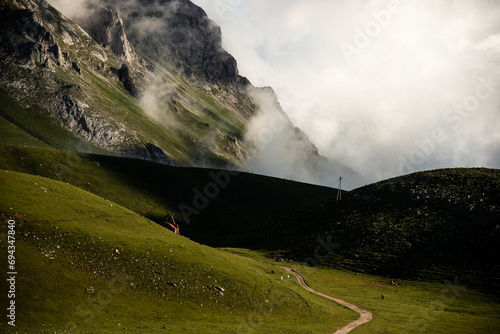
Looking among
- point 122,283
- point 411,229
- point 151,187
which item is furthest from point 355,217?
point 151,187

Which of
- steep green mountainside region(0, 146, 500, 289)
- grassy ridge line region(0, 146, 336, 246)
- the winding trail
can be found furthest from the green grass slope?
grassy ridge line region(0, 146, 336, 246)

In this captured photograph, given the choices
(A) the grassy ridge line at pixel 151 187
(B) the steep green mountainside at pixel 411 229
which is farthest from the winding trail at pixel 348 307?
(A) the grassy ridge line at pixel 151 187

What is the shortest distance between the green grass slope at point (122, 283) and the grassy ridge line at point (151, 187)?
193ft

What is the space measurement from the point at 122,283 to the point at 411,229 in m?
77.4

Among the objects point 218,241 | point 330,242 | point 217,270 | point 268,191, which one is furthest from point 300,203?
point 217,270

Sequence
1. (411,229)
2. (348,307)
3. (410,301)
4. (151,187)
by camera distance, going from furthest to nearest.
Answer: (151,187) < (411,229) < (410,301) < (348,307)

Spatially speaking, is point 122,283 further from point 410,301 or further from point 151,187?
point 151,187

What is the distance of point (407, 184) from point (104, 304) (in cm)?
9899

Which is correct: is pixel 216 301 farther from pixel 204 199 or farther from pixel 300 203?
pixel 300 203

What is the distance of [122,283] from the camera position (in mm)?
43344

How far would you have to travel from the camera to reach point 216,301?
4638 centimetres

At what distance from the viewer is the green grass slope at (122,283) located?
1430 inches

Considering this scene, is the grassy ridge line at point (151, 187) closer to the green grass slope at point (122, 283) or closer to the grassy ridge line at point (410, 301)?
the grassy ridge line at point (410, 301)

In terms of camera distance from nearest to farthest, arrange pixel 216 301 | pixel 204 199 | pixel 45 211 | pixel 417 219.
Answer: pixel 216 301, pixel 45 211, pixel 417 219, pixel 204 199
